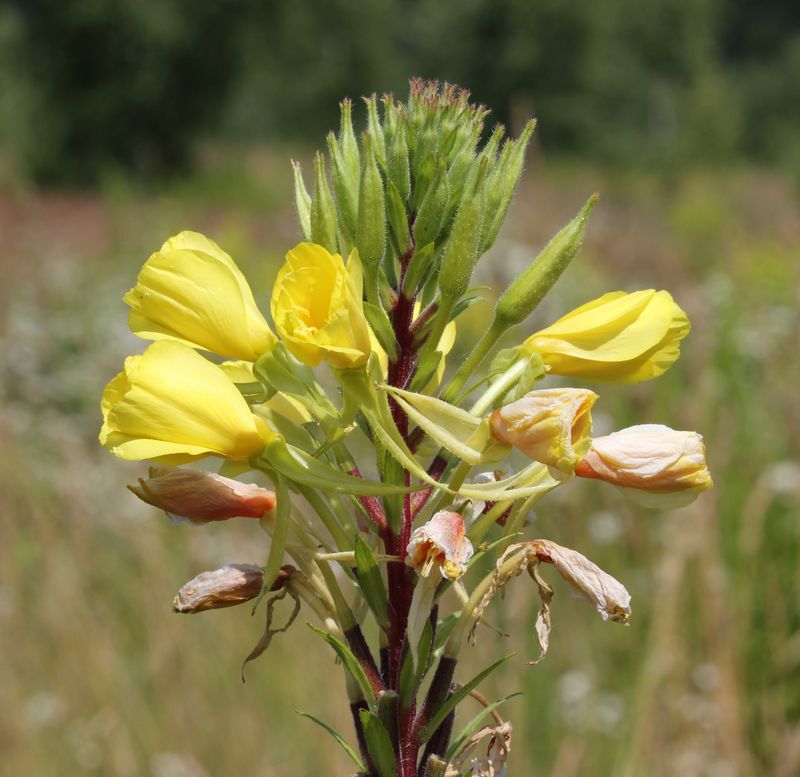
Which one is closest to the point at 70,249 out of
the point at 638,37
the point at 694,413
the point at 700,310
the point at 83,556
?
the point at 83,556

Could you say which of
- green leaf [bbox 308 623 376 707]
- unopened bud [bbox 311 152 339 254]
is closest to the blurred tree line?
unopened bud [bbox 311 152 339 254]

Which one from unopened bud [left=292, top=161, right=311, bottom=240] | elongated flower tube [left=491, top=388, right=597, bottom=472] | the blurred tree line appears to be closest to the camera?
elongated flower tube [left=491, top=388, right=597, bottom=472]

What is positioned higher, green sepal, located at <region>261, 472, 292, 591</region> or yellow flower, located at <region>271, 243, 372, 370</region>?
yellow flower, located at <region>271, 243, 372, 370</region>

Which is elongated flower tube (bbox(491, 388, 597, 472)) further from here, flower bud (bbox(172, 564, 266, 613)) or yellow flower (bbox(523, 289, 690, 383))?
flower bud (bbox(172, 564, 266, 613))

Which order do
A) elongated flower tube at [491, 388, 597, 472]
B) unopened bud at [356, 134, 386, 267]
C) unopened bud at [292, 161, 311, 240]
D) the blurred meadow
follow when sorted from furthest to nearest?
1. the blurred meadow
2. unopened bud at [292, 161, 311, 240]
3. unopened bud at [356, 134, 386, 267]
4. elongated flower tube at [491, 388, 597, 472]

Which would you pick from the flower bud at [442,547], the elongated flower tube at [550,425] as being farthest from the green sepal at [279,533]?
the elongated flower tube at [550,425]

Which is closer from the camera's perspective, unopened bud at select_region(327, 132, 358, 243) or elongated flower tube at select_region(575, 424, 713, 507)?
elongated flower tube at select_region(575, 424, 713, 507)

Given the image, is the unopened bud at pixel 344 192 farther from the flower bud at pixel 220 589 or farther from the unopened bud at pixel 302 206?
the flower bud at pixel 220 589
